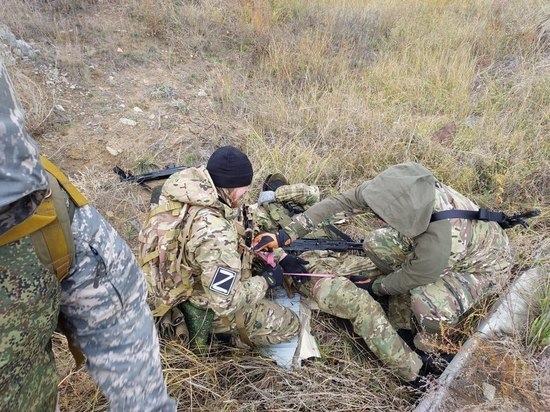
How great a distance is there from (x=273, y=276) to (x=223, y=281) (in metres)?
0.57

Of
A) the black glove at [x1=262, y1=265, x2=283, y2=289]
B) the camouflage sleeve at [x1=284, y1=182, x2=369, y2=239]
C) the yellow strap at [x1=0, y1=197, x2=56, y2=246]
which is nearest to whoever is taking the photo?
the yellow strap at [x1=0, y1=197, x2=56, y2=246]

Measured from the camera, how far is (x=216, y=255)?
7.52 ft

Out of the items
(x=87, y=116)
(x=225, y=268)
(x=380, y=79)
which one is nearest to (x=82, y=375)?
(x=225, y=268)

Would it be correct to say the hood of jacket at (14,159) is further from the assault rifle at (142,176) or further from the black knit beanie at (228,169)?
the assault rifle at (142,176)

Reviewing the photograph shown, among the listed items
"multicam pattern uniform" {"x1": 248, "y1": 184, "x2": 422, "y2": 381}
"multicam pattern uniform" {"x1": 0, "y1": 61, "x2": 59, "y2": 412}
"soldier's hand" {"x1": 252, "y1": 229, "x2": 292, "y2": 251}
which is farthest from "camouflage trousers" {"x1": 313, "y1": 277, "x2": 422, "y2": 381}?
"multicam pattern uniform" {"x1": 0, "y1": 61, "x2": 59, "y2": 412}

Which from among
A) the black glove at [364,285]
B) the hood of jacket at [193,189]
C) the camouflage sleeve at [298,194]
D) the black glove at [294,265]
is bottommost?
the black glove at [364,285]

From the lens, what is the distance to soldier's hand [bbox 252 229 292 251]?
2940mm

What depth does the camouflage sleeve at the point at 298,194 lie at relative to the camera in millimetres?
3652

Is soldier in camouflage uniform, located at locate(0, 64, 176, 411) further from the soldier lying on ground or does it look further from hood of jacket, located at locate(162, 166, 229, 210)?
the soldier lying on ground

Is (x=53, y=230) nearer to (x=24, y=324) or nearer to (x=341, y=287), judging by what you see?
(x=24, y=324)

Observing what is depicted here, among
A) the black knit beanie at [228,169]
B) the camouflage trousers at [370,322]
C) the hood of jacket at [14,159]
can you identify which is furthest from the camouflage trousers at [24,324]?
the camouflage trousers at [370,322]

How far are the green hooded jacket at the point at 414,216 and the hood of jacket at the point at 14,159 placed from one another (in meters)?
2.17

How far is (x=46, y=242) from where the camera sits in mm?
837

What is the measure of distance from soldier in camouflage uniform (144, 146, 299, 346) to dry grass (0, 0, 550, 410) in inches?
10.5
